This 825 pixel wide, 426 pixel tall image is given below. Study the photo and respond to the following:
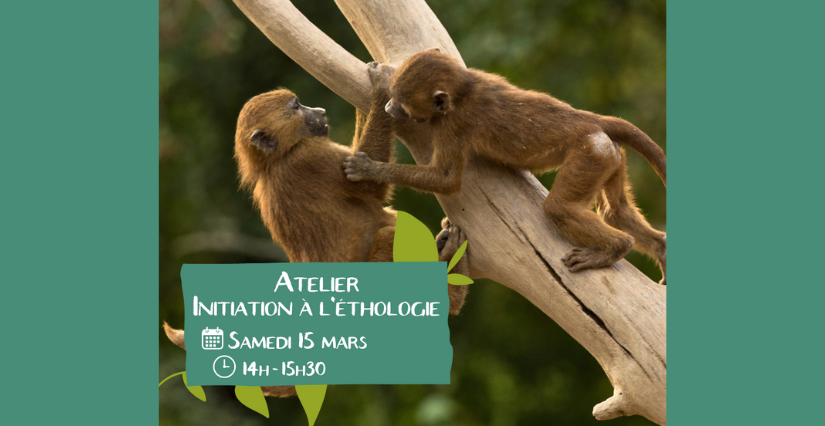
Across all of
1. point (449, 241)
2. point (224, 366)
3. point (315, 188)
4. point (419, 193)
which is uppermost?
point (419, 193)

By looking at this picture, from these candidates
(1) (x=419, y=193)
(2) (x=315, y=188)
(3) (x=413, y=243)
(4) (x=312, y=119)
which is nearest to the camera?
(3) (x=413, y=243)

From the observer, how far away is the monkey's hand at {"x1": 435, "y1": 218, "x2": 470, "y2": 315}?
10.8 feet

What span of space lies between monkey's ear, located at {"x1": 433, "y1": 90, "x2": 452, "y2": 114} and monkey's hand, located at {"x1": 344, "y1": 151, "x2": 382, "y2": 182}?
0.41 meters

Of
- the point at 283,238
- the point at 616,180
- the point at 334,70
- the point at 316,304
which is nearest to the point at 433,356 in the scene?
the point at 316,304

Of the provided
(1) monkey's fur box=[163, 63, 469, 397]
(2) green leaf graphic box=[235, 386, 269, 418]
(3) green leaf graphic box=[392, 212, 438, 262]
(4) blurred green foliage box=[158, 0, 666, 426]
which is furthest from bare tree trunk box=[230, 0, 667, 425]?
(4) blurred green foliage box=[158, 0, 666, 426]

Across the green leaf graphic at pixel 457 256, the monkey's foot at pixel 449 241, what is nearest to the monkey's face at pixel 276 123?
the monkey's foot at pixel 449 241

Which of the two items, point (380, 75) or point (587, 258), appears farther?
point (380, 75)

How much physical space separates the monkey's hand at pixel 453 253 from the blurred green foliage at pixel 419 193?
2449 millimetres

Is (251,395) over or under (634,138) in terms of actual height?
under

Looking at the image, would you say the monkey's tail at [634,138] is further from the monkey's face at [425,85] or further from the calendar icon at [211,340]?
the calendar icon at [211,340]

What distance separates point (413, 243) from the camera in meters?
3.04

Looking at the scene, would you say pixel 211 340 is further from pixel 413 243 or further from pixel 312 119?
pixel 312 119

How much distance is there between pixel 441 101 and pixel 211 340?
157 centimetres

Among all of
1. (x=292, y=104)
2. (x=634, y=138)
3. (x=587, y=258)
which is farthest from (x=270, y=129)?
(x=634, y=138)
